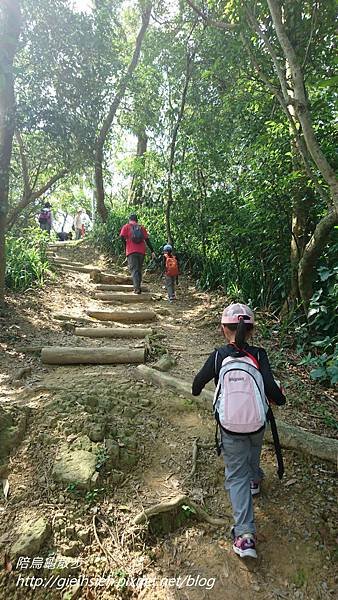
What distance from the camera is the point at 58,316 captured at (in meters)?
6.66

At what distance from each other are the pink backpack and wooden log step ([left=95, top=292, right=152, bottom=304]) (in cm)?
620

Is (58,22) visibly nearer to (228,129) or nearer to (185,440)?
(228,129)

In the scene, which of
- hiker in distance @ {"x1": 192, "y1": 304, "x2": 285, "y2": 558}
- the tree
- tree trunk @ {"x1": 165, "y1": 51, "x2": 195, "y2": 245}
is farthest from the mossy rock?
tree trunk @ {"x1": 165, "y1": 51, "x2": 195, "y2": 245}

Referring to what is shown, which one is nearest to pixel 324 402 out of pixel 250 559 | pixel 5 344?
pixel 250 559

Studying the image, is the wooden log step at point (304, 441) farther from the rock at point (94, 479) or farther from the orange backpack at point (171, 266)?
the orange backpack at point (171, 266)

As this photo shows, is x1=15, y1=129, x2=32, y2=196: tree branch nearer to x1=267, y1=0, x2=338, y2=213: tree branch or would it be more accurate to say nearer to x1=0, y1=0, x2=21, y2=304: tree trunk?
x1=0, y1=0, x2=21, y2=304: tree trunk

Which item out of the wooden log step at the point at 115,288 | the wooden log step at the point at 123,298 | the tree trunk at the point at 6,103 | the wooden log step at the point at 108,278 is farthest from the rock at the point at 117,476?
the wooden log step at the point at 108,278

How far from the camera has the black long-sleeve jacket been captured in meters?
2.53

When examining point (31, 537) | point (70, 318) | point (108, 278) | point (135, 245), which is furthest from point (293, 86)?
point (108, 278)

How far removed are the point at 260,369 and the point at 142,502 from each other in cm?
134

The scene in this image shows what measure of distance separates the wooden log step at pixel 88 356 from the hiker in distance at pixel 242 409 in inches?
90.5

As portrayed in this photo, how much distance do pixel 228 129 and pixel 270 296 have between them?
3.80 metres

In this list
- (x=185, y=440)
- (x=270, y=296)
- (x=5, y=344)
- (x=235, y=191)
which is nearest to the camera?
(x=185, y=440)

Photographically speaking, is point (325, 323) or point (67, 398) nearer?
point (67, 398)
